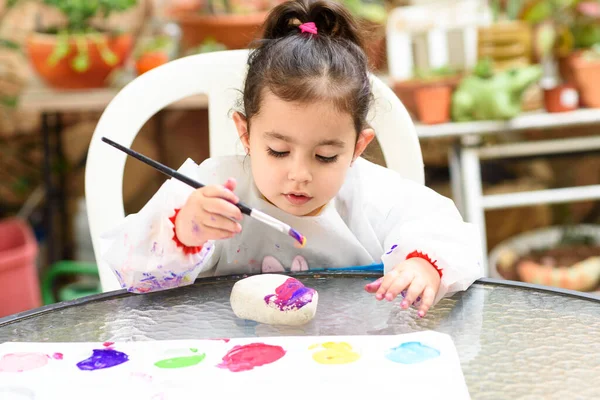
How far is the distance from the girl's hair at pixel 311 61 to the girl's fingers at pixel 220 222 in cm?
18

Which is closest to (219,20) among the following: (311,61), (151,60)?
(151,60)

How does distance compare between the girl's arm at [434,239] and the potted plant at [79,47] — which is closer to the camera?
the girl's arm at [434,239]

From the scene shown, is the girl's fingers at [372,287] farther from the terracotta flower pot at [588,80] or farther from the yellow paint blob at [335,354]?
the terracotta flower pot at [588,80]

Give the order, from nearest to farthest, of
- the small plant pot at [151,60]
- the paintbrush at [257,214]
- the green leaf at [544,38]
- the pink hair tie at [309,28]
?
the paintbrush at [257,214], the pink hair tie at [309,28], the small plant pot at [151,60], the green leaf at [544,38]

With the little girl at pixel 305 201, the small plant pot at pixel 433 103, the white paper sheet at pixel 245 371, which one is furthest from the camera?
the small plant pot at pixel 433 103

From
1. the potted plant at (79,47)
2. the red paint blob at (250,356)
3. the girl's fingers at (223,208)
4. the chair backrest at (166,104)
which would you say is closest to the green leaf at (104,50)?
the potted plant at (79,47)

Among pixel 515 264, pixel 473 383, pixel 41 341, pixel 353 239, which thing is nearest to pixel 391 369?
pixel 473 383

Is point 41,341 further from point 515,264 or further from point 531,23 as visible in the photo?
point 531,23

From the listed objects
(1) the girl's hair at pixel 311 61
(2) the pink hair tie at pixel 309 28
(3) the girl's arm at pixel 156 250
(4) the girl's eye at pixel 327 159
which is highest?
(2) the pink hair tie at pixel 309 28

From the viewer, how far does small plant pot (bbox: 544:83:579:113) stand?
192 cm

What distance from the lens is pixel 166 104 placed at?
1164mm

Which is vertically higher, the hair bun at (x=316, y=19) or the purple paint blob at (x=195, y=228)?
the hair bun at (x=316, y=19)

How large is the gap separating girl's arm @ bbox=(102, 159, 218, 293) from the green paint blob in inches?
8.6

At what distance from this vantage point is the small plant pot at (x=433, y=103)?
191 centimetres
